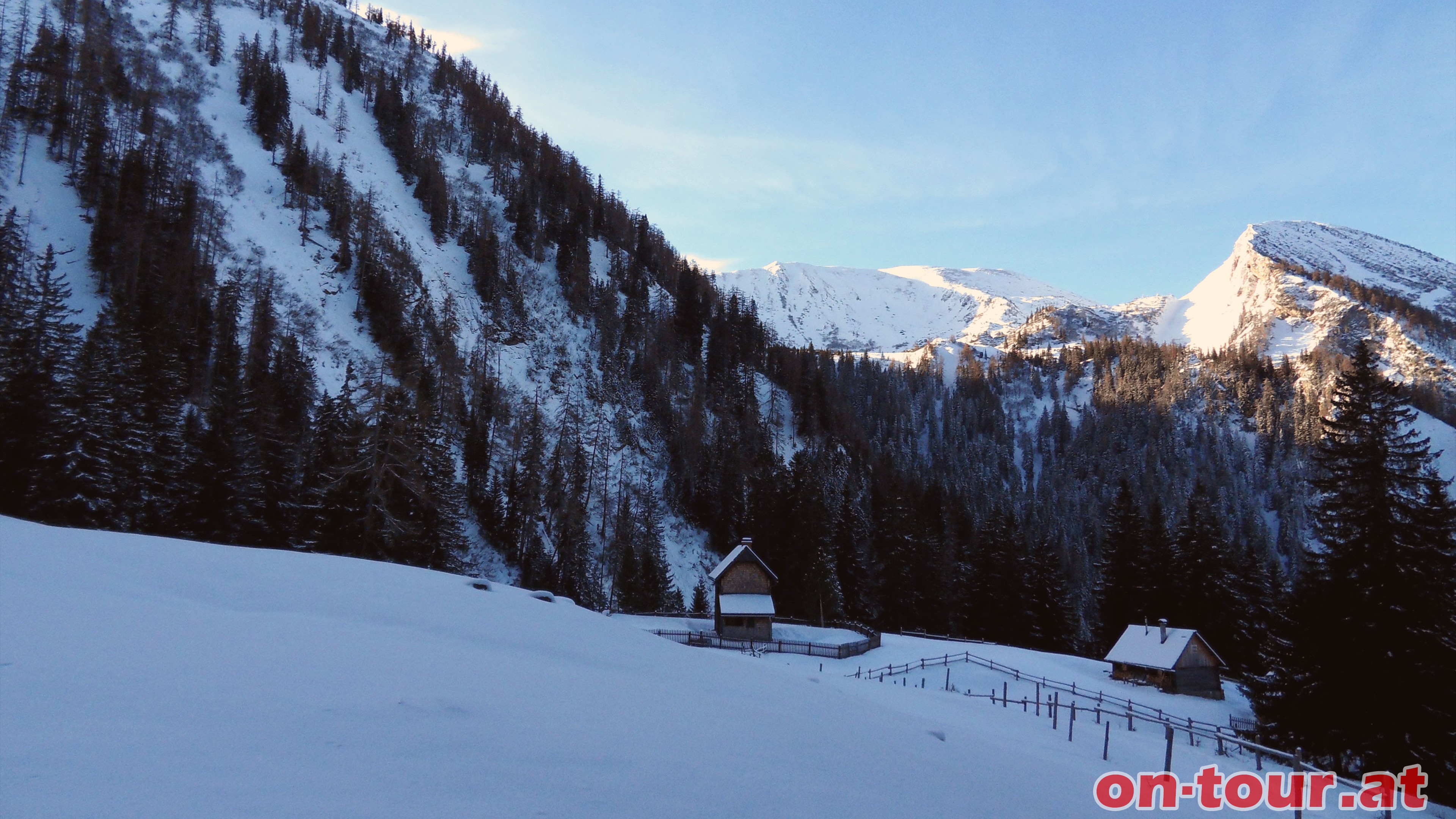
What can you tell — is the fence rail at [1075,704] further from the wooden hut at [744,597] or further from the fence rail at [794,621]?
the wooden hut at [744,597]

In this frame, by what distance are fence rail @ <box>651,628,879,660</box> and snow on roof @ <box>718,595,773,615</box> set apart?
2.61 metres

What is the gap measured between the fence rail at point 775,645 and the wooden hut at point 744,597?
2.78m

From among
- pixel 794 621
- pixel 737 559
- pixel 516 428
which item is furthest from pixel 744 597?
pixel 516 428

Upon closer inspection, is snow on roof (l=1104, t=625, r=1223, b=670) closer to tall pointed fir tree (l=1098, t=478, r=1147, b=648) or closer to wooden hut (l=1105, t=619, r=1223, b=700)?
wooden hut (l=1105, t=619, r=1223, b=700)

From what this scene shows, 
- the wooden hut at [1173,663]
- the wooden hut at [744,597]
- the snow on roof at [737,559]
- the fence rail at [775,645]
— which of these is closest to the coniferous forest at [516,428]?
the wooden hut at [1173,663]

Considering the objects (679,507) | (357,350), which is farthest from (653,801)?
(357,350)

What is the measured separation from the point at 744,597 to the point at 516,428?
38762 mm

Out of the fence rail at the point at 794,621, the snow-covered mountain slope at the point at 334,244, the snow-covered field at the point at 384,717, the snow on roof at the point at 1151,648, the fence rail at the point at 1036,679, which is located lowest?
the fence rail at the point at 794,621

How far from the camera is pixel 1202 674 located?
41.0 meters

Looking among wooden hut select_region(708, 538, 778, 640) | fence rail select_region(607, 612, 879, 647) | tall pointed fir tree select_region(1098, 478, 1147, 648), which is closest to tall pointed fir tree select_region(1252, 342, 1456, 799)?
fence rail select_region(607, 612, 879, 647)

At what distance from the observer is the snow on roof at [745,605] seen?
45.8 m

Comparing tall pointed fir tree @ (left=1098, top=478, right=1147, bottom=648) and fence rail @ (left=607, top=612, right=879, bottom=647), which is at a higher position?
tall pointed fir tree @ (left=1098, top=478, right=1147, bottom=648)

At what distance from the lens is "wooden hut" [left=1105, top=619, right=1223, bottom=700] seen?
1580 inches

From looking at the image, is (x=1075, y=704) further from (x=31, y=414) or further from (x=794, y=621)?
(x=31, y=414)
